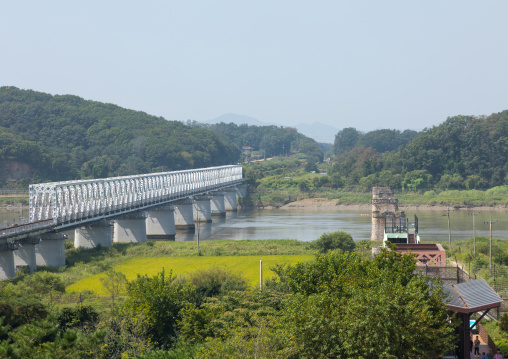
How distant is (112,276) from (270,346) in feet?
53.2

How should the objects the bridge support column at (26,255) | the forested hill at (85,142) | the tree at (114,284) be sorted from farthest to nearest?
1. the forested hill at (85,142)
2. the bridge support column at (26,255)
3. the tree at (114,284)

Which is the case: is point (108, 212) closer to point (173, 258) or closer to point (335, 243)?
point (173, 258)

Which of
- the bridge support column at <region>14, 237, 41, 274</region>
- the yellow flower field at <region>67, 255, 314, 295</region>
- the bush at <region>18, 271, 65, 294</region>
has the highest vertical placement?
the bridge support column at <region>14, 237, 41, 274</region>

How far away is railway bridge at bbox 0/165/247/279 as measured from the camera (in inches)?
1708

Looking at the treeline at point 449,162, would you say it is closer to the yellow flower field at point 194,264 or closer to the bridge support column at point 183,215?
the bridge support column at point 183,215

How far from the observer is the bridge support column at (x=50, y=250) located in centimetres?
4594

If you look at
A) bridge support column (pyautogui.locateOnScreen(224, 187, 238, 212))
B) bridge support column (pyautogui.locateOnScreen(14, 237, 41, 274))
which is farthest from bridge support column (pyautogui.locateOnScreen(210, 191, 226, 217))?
bridge support column (pyautogui.locateOnScreen(14, 237, 41, 274))

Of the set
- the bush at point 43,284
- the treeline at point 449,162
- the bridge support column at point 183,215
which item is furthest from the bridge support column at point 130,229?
the treeline at point 449,162

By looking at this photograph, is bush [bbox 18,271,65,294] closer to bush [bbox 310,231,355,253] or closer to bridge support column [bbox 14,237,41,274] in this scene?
bridge support column [bbox 14,237,41,274]

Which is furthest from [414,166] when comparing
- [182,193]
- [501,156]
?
[182,193]

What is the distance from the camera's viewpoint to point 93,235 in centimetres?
5688

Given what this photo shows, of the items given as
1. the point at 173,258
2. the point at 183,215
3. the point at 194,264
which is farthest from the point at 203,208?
the point at 194,264

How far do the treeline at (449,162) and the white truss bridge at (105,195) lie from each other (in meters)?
30.1

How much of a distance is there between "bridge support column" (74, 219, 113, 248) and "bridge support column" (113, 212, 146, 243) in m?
6.97
